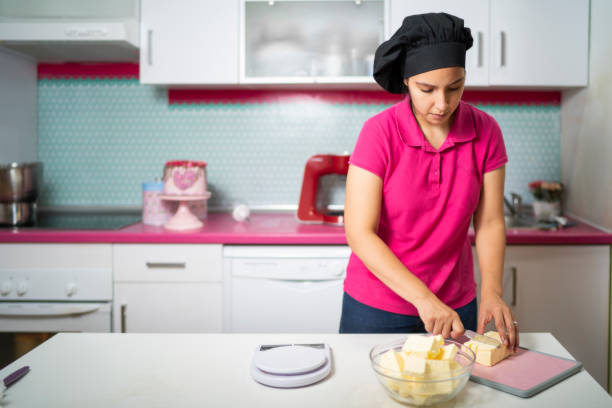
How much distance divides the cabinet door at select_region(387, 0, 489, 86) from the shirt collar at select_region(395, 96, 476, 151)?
1.09 m

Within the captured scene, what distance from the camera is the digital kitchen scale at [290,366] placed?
3.09 ft

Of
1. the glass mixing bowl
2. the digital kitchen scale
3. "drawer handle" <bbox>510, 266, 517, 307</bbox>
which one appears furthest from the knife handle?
"drawer handle" <bbox>510, 266, 517, 307</bbox>

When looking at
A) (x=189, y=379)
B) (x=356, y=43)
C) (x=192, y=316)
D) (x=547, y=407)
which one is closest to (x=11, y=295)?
(x=192, y=316)

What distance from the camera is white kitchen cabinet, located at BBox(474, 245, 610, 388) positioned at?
2.18m

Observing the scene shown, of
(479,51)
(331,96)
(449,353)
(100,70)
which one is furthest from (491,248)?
(100,70)

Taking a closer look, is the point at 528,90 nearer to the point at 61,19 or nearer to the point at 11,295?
the point at 61,19

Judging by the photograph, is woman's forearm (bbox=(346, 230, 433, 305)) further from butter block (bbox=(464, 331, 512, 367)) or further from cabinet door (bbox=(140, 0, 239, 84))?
cabinet door (bbox=(140, 0, 239, 84))

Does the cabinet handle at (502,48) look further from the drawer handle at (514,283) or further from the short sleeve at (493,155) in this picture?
the short sleeve at (493,155)

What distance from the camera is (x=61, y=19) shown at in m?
2.39

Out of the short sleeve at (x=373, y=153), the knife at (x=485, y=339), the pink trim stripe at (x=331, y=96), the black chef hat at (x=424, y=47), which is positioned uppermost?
the pink trim stripe at (x=331, y=96)

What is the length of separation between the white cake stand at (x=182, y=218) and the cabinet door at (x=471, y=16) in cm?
114

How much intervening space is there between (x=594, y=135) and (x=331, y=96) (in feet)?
3.94

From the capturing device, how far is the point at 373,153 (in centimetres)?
131

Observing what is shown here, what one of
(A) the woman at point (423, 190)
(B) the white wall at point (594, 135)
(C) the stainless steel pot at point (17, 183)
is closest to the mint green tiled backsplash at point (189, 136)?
(B) the white wall at point (594, 135)
